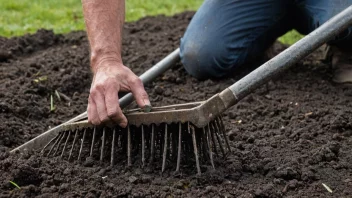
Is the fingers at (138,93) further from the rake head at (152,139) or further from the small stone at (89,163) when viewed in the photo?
the small stone at (89,163)

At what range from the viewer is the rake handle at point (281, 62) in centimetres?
279

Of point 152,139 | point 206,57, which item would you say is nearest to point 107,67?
point 152,139

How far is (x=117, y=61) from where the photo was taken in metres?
2.98

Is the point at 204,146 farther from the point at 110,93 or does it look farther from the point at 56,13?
the point at 56,13

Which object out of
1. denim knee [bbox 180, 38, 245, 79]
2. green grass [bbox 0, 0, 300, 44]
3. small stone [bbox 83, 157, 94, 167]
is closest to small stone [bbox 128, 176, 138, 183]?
small stone [bbox 83, 157, 94, 167]

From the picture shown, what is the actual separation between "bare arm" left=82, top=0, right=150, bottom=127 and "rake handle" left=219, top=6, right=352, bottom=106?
40cm

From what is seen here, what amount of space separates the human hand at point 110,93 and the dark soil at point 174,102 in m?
0.26

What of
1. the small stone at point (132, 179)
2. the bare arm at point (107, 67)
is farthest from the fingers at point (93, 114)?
the small stone at point (132, 179)

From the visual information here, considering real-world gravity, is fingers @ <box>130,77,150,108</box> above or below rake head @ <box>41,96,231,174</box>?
above

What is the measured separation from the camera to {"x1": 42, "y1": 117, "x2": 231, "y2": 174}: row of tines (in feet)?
9.17

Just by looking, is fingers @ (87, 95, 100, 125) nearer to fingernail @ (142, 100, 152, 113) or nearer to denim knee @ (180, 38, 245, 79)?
fingernail @ (142, 100, 152, 113)

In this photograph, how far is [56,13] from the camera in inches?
252

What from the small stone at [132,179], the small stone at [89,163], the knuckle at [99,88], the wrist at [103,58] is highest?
the wrist at [103,58]

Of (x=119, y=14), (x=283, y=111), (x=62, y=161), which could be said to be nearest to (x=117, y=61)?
(x=119, y=14)
